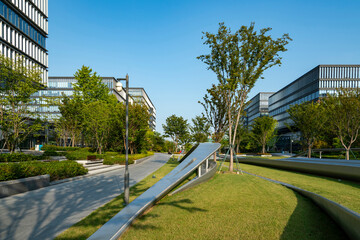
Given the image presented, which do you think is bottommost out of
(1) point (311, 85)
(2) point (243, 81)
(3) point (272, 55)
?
(2) point (243, 81)

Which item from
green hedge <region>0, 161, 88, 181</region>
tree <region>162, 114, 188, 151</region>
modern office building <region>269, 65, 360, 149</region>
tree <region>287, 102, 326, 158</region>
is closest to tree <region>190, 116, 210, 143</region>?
tree <region>162, 114, 188, 151</region>

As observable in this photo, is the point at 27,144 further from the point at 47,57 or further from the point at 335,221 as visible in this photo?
the point at 335,221

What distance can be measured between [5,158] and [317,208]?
20349 mm

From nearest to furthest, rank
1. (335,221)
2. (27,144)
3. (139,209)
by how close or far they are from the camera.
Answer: (335,221) → (139,209) → (27,144)

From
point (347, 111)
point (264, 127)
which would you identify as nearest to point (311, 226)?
point (347, 111)

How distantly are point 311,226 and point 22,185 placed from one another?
12480mm

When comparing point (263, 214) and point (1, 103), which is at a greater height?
point (1, 103)

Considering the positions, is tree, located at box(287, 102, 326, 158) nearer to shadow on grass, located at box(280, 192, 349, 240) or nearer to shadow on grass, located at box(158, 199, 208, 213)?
shadow on grass, located at box(280, 192, 349, 240)

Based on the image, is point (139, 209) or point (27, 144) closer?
point (139, 209)

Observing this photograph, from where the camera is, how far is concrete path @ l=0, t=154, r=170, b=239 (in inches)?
232

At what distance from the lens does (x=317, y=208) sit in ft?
20.0

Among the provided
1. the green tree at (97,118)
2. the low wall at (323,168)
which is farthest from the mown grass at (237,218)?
the green tree at (97,118)

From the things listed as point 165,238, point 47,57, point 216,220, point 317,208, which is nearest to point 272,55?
point 317,208

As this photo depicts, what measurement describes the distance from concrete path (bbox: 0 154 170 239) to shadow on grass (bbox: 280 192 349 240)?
6222 mm
